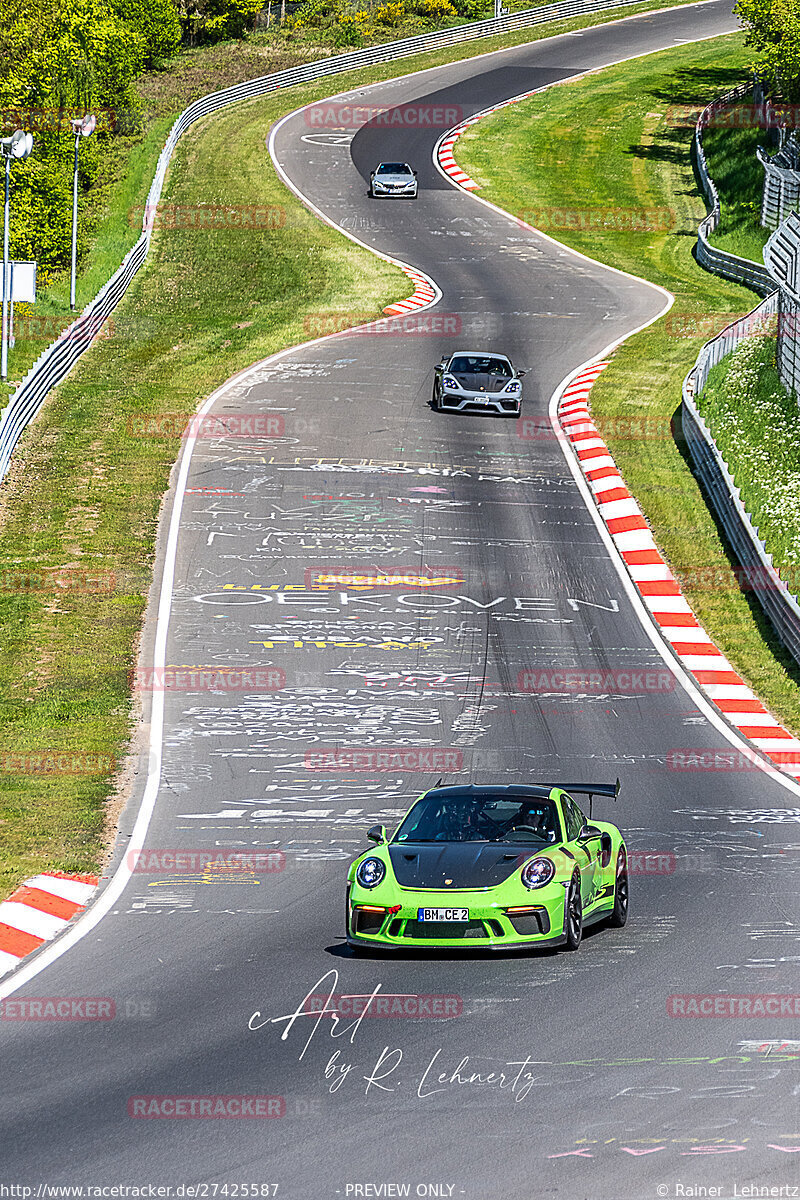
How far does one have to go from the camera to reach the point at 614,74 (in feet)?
274

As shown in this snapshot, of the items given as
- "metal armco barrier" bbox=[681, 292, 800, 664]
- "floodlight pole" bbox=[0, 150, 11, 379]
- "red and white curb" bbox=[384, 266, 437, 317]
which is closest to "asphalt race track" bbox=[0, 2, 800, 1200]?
"metal armco barrier" bbox=[681, 292, 800, 664]

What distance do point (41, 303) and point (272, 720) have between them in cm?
2998

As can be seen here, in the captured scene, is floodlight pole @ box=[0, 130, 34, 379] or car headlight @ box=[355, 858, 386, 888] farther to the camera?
floodlight pole @ box=[0, 130, 34, 379]

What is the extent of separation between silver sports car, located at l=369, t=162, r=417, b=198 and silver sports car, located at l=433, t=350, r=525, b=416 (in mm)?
27471

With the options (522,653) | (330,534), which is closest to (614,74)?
(330,534)

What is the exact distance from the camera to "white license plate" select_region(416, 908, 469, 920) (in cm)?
1125

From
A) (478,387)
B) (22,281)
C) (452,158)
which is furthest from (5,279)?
(452,158)

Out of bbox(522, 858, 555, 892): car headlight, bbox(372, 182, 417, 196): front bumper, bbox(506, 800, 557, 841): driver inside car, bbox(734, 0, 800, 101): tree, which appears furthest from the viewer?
bbox(372, 182, 417, 196): front bumper

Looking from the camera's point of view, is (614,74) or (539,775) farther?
(614,74)

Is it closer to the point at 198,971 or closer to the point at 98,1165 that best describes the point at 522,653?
the point at 198,971

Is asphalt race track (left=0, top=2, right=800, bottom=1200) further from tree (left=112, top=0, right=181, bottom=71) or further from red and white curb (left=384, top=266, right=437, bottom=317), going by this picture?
tree (left=112, top=0, right=181, bottom=71)

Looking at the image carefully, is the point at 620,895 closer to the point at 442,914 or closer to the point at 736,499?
the point at 442,914

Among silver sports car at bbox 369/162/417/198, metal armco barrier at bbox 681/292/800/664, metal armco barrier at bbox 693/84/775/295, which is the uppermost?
silver sports car at bbox 369/162/417/198

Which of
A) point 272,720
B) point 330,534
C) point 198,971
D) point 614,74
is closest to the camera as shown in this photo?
point 198,971
